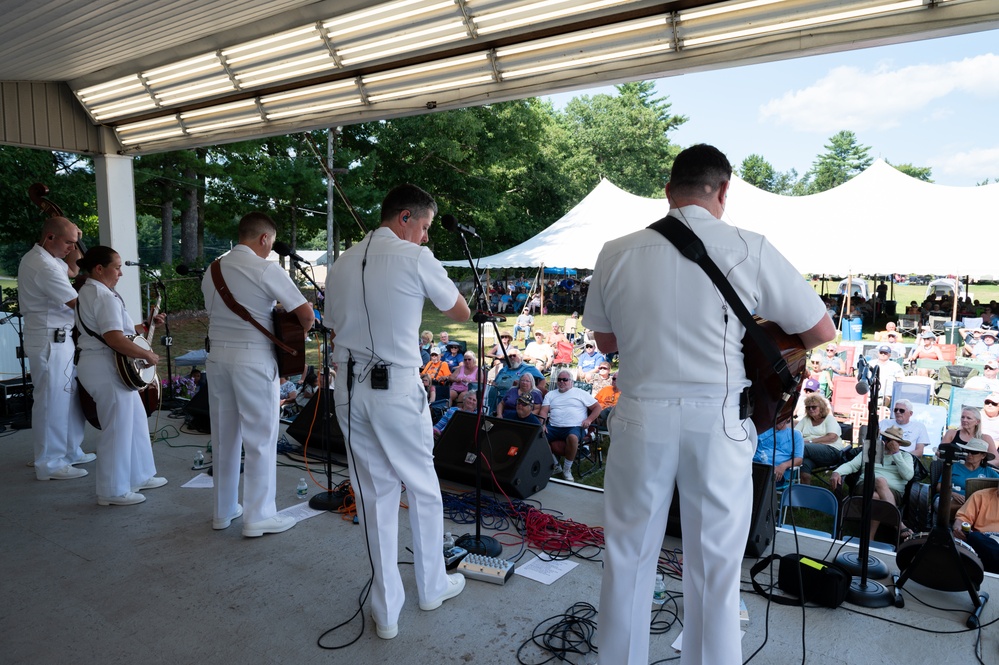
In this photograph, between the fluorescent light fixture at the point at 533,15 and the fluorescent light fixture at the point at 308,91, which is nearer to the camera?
the fluorescent light fixture at the point at 533,15

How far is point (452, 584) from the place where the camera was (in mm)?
3131

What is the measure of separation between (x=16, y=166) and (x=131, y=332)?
528 inches

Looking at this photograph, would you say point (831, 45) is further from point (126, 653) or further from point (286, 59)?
point (126, 653)

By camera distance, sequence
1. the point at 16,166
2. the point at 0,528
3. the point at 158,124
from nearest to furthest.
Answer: the point at 0,528 < the point at 158,124 < the point at 16,166

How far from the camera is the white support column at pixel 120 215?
688 cm

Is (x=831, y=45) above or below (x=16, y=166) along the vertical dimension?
below

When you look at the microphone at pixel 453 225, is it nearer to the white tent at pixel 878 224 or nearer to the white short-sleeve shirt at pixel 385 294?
the white short-sleeve shirt at pixel 385 294

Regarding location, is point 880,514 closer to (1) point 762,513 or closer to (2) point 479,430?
(1) point 762,513

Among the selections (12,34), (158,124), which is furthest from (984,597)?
(158,124)

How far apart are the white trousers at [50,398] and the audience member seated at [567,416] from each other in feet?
15.6

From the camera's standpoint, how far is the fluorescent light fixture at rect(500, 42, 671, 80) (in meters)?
3.74

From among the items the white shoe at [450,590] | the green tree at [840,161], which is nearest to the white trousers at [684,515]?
the white shoe at [450,590]

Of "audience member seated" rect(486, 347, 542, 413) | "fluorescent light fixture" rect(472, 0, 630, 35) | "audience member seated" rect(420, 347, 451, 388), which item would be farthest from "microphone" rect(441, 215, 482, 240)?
"audience member seated" rect(420, 347, 451, 388)

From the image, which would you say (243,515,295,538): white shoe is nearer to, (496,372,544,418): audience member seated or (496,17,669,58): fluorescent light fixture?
(496,17,669,58): fluorescent light fixture
